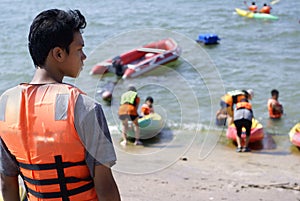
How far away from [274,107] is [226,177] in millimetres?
3348

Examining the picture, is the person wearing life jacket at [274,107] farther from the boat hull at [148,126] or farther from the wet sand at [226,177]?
the boat hull at [148,126]

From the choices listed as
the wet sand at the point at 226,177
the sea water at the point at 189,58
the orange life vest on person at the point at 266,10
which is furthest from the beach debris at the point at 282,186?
the orange life vest on person at the point at 266,10

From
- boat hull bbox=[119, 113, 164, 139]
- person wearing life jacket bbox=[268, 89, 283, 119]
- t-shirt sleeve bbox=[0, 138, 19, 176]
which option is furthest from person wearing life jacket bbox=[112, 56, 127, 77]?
t-shirt sleeve bbox=[0, 138, 19, 176]

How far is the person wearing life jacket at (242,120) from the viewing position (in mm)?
7754

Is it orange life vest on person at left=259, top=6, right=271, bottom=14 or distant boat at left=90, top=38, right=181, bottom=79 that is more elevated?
orange life vest on person at left=259, top=6, right=271, bottom=14

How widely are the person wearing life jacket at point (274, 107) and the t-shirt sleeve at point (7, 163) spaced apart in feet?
25.4

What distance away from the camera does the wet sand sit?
16.6 feet

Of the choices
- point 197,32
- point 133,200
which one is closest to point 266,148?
point 133,200

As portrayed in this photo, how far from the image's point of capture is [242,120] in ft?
25.4

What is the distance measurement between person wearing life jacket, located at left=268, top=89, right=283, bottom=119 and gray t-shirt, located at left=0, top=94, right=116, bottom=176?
7.80 meters

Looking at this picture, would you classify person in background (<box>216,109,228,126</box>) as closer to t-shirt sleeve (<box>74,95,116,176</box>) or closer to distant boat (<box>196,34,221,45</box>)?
distant boat (<box>196,34,221,45</box>)

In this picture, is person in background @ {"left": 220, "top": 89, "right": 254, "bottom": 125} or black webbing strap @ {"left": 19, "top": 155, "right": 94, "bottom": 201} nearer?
black webbing strap @ {"left": 19, "top": 155, "right": 94, "bottom": 201}

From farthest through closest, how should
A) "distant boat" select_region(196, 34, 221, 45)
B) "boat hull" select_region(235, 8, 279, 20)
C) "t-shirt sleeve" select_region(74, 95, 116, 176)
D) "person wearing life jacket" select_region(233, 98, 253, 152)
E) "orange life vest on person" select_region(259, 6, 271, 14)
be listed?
"orange life vest on person" select_region(259, 6, 271, 14) → "boat hull" select_region(235, 8, 279, 20) → "distant boat" select_region(196, 34, 221, 45) → "person wearing life jacket" select_region(233, 98, 253, 152) → "t-shirt sleeve" select_region(74, 95, 116, 176)

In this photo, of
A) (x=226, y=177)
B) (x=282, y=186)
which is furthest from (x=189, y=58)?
(x=282, y=186)
